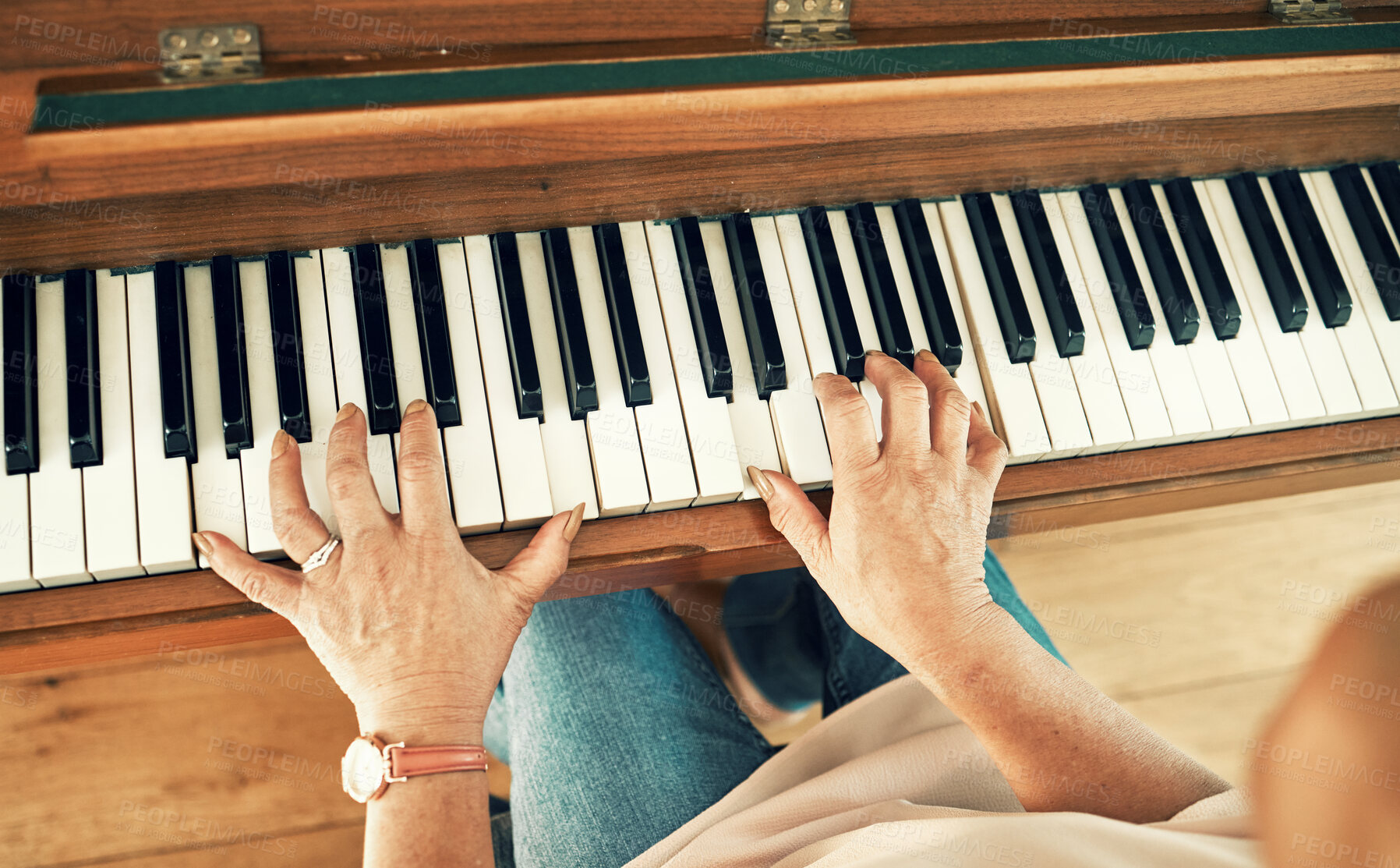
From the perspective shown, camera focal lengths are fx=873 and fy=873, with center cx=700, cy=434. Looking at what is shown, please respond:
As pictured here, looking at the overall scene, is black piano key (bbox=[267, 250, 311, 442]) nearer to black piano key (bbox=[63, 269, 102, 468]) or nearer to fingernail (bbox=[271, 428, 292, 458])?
fingernail (bbox=[271, 428, 292, 458])

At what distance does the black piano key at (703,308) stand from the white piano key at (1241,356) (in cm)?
70

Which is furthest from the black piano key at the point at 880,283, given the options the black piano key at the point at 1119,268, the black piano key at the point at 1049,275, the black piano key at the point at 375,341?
the black piano key at the point at 375,341

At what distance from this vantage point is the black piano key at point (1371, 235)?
136 centimetres

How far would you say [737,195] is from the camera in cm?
120

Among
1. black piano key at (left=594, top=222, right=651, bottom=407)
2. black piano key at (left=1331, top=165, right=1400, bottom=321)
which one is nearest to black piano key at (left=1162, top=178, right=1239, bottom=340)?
black piano key at (left=1331, top=165, right=1400, bottom=321)

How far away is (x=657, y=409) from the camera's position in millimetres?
1134

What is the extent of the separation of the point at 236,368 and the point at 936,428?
2.83ft

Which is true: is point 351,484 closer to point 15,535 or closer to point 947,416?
point 15,535

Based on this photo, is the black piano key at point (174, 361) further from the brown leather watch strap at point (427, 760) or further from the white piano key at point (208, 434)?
the brown leather watch strap at point (427, 760)

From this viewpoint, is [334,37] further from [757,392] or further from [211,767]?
[211,767]

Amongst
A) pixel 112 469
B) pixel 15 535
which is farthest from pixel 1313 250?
pixel 15 535

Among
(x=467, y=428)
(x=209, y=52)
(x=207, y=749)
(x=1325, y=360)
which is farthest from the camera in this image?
(x=207, y=749)

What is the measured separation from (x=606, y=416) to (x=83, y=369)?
623 mm

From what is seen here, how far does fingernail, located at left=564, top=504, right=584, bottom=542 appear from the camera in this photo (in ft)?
3.49
